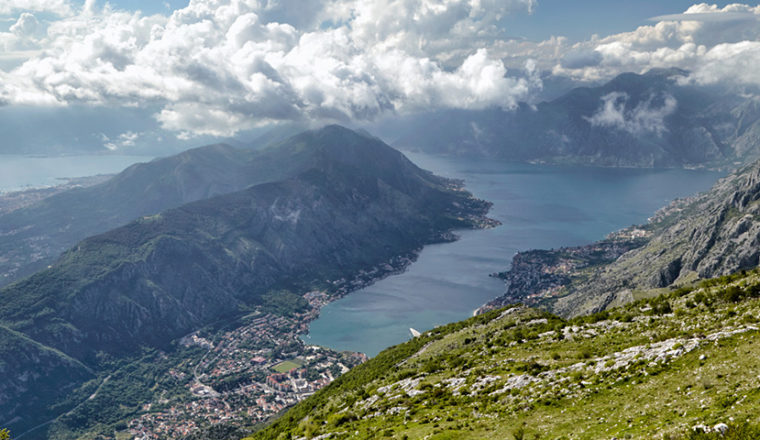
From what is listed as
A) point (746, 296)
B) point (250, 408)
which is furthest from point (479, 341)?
point (250, 408)

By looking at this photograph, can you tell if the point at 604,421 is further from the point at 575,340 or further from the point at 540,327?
the point at 540,327

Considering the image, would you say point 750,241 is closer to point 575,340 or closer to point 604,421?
point 575,340

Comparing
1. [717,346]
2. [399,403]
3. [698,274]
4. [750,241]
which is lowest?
[698,274]

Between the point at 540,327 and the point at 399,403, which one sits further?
the point at 540,327

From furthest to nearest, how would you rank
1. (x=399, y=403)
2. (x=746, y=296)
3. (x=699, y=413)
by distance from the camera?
(x=399, y=403), (x=746, y=296), (x=699, y=413)

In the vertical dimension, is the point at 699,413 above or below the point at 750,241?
above

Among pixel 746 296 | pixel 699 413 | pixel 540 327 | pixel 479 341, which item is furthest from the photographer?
pixel 479 341
